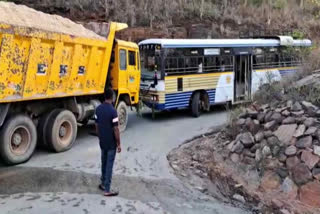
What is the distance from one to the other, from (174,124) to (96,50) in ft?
13.8

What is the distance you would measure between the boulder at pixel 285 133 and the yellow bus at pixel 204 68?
5808 mm

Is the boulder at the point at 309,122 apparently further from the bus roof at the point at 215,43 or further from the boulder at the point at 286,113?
the bus roof at the point at 215,43

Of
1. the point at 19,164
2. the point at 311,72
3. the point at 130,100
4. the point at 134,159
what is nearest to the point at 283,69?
the point at 311,72

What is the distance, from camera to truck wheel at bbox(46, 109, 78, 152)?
9320 mm

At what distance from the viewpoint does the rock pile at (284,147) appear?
23.8ft

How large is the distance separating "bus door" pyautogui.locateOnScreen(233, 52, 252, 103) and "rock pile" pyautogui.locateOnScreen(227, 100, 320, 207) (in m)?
6.95

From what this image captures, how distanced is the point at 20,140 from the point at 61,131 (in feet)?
4.15

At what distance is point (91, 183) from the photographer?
7.07m

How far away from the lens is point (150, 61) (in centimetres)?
1394

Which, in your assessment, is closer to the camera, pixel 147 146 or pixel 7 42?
pixel 7 42

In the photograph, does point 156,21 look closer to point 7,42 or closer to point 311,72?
point 311,72

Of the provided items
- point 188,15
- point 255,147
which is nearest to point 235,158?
point 255,147

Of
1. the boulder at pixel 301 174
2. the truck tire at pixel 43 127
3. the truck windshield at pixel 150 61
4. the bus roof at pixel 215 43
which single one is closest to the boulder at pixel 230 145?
the boulder at pixel 301 174

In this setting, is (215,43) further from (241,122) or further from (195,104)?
(241,122)
